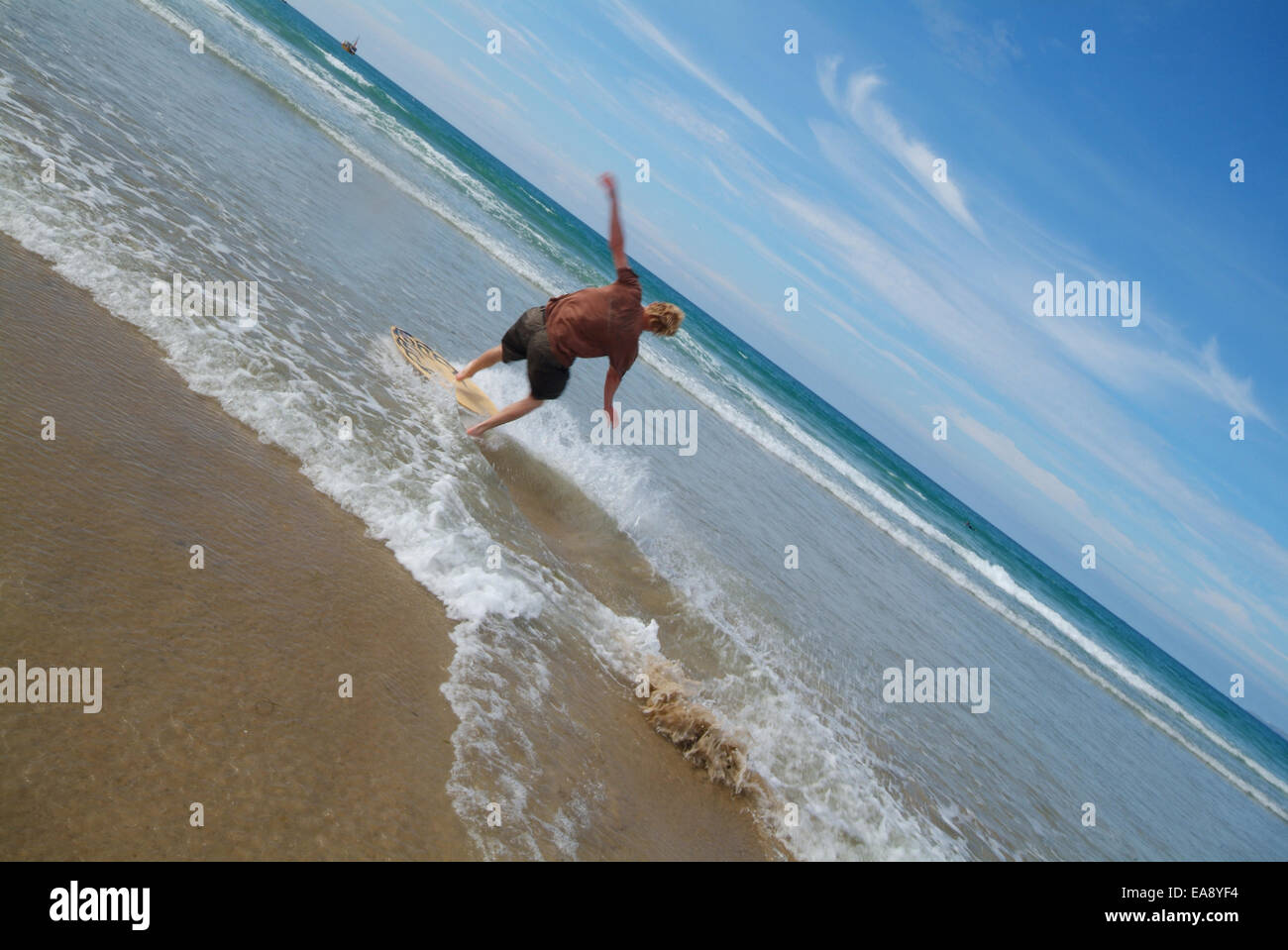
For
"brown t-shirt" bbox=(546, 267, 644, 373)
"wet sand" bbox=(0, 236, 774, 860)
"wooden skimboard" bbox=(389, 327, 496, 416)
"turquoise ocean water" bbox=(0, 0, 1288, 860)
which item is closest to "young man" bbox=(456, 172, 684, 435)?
"brown t-shirt" bbox=(546, 267, 644, 373)

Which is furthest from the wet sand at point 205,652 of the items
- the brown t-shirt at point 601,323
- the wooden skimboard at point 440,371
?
the wooden skimboard at point 440,371

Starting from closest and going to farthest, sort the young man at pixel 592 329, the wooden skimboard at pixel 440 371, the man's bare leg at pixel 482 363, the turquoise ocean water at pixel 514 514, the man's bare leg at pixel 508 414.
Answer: the turquoise ocean water at pixel 514 514 → the young man at pixel 592 329 → the man's bare leg at pixel 508 414 → the man's bare leg at pixel 482 363 → the wooden skimboard at pixel 440 371

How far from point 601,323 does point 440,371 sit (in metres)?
2.32

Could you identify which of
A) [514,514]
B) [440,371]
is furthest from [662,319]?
[440,371]

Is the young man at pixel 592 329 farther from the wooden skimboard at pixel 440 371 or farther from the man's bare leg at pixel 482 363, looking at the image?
the wooden skimboard at pixel 440 371

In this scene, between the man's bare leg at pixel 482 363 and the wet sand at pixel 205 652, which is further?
the man's bare leg at pixel 482 363

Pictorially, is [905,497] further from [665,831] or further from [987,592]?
[665,831]

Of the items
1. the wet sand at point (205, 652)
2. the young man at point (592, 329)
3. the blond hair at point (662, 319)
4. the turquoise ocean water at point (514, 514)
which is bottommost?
the wet sand at point (205, 652)

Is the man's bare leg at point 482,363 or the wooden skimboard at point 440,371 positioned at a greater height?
the man's bare leg at point 482,363

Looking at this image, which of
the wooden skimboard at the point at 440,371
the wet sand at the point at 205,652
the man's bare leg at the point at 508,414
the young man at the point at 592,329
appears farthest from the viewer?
the wooden skimboard at the point at 440,371

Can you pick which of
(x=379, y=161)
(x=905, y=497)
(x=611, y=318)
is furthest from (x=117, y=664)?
(x=905, y=497)

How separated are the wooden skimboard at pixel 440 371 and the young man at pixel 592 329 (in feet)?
2.64

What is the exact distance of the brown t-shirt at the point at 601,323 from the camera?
5.77 metres

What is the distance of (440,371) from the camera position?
731 centimetres
